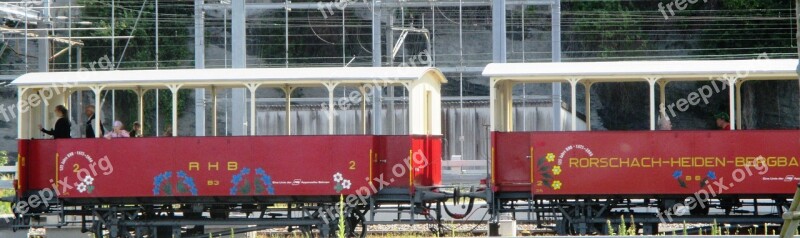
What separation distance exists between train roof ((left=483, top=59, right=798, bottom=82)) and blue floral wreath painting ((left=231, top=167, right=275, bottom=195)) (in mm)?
4045

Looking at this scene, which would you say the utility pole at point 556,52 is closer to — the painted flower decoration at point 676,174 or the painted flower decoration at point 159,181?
the painted flower decoration at point 676,174

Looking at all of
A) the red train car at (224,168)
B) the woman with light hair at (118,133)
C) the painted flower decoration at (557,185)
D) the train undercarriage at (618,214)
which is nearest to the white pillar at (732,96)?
the train undercarriage at (618,214)

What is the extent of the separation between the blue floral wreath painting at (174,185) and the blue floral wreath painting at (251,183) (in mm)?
706

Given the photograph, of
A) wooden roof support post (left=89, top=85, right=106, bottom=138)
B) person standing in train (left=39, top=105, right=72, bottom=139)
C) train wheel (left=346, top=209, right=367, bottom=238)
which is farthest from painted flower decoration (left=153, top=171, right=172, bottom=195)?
train wheel (left=346, top=209, right=367, bottom=238)

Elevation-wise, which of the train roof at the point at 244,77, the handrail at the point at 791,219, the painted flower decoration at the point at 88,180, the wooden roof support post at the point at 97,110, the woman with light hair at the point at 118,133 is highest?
the train roof at the point at 244,77

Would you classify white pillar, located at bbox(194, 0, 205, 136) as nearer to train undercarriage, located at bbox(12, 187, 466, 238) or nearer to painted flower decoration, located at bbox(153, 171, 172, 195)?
train undercarriage, located at bbox(12, 187, 466, 238)

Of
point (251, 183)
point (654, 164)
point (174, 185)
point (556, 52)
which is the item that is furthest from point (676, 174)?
point (556, 52)

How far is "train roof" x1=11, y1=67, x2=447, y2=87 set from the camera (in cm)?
1919

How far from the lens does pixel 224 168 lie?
19.3 m

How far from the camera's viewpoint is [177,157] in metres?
19.4

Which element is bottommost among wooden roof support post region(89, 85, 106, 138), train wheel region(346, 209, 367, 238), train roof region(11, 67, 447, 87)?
train wheel region(346, 209, 367, 238)

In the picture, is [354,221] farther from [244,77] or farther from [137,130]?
[137,130]

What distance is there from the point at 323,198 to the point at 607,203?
15.3ft

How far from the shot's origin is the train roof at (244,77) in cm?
1919
